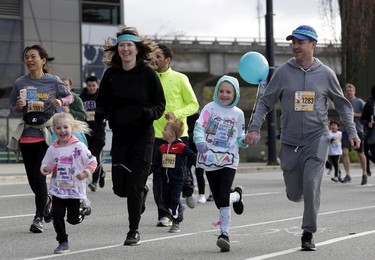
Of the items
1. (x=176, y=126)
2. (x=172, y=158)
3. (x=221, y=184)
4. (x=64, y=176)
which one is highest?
(x=176, y=126)

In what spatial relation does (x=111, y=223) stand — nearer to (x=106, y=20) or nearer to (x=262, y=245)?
(x=262, y=245)

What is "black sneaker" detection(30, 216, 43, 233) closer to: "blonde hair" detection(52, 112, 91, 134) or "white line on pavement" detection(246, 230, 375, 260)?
"blonde hair" detection(52, 112, 91, 134)

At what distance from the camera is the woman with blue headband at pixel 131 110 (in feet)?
31.8

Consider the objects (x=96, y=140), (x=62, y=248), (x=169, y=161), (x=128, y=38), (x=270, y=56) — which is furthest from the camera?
(x=270, y=56)

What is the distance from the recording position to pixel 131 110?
9.66 metres

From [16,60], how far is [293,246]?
33226mm

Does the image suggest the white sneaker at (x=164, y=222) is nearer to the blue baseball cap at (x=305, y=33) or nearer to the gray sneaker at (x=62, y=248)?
the gray sneaker at (x=62, y=248)

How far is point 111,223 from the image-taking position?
12.4 meters

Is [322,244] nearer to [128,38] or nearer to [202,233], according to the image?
[202,233]

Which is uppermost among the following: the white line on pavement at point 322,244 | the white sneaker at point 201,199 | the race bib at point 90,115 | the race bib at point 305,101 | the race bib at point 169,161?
the race bib at point 90,115

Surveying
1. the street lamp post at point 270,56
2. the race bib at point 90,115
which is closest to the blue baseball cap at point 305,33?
the race bib at point 90,115

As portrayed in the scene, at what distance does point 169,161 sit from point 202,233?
3.76 ft

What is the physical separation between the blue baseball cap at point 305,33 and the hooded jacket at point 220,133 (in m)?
0.83

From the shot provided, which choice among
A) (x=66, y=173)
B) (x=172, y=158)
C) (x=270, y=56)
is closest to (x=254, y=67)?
(x=172, y=158)
